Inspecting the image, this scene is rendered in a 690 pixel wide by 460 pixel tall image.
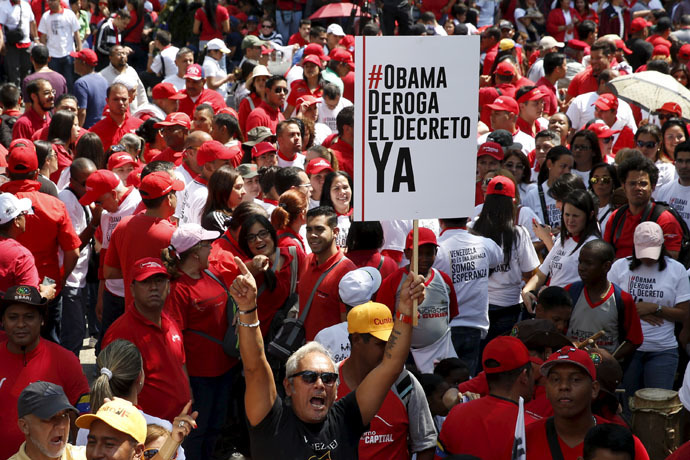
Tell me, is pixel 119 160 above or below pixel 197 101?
below

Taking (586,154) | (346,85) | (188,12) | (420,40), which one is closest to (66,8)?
(188,12)

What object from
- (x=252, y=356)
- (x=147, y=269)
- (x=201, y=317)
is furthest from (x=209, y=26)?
(x=252, y=356)

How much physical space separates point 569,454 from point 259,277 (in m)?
2.72

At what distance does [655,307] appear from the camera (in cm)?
678

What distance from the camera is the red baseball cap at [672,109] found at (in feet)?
35.0

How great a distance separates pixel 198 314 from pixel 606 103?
6255mm

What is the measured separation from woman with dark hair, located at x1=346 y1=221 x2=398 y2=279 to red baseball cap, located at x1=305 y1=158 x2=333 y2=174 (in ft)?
6.00

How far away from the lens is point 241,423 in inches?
267

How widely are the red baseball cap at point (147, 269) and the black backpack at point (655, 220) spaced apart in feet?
12.3

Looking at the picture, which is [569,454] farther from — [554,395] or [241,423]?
[241,423]

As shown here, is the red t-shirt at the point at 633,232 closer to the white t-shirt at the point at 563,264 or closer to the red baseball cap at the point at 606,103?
the white t-shirt at the point at 563,264

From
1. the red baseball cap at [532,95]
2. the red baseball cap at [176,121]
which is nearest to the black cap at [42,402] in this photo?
the red baseball cap at [176,121]

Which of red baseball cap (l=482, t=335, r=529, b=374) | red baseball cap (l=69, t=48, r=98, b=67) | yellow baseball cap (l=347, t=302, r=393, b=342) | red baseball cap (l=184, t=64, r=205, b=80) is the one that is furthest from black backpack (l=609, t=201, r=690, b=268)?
red baseball cap (l=69, t=48, r=98, b=67)

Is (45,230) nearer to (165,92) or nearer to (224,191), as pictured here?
(224,191)
